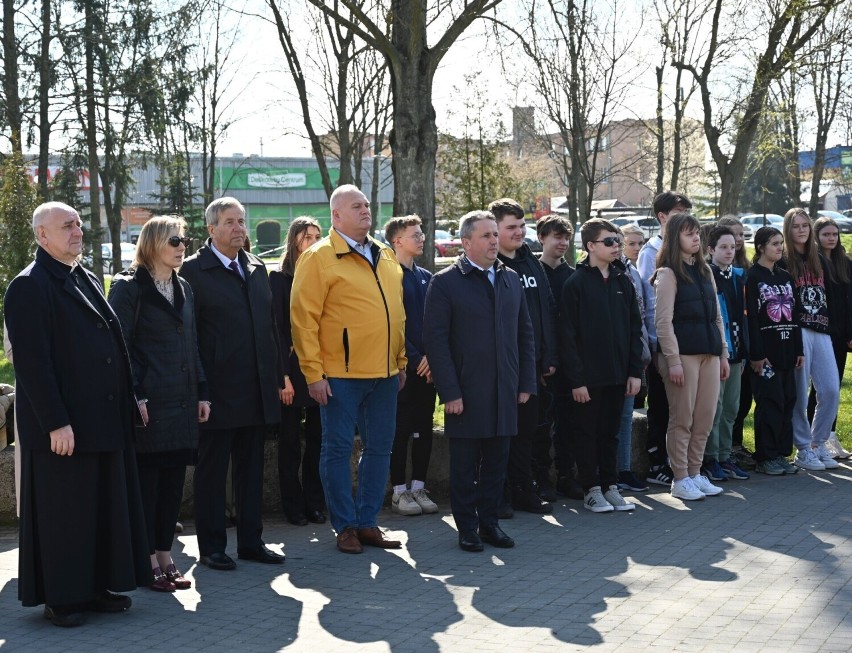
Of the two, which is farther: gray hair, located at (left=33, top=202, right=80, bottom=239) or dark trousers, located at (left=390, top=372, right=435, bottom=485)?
dark trousers, located at (left=390, top=372, right=435, bottom=485)

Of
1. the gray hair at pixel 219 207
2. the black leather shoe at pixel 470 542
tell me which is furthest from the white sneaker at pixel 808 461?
the gray hair at pixel 219 207

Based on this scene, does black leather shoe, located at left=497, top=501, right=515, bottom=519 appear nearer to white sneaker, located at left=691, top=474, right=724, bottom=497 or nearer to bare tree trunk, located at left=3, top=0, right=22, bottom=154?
white sneaker, located at left=691, top=474, right=724, bottom=497

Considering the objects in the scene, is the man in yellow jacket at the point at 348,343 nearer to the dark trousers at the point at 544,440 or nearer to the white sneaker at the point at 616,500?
the dark trousers at the point at 544,440

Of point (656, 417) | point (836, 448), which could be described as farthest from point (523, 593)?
point (836, 448)

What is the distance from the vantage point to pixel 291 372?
25.4 ft

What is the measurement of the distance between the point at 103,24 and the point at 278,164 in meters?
40.5

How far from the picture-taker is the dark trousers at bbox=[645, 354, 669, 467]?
9219mm

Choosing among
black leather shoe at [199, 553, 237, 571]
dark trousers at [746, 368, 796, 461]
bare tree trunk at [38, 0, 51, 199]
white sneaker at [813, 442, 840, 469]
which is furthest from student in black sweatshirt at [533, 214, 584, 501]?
bare tree trunk at [38, 0, 51, 199]

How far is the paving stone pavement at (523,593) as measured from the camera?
17.2 feet

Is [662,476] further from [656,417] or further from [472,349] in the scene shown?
[472,349]

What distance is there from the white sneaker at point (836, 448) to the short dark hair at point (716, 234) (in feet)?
6.98

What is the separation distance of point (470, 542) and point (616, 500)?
1.65 m

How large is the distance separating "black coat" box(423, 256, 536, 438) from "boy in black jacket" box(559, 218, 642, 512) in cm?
118

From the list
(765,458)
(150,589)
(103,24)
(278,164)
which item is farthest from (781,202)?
(150,589)
